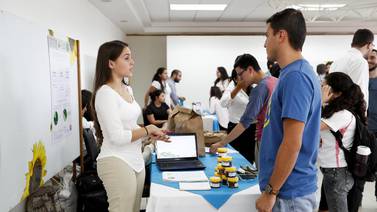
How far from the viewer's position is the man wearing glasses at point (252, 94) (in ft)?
7.81

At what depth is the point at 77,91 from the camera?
119 inches

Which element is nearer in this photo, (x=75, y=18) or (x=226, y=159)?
(x=226, y=159)

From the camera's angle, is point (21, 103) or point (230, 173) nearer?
point (230, 173)

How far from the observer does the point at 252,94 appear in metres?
2.40

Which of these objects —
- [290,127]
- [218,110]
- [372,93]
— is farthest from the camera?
[218,110]

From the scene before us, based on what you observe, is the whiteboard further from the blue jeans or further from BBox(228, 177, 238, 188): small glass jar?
the blue jeans

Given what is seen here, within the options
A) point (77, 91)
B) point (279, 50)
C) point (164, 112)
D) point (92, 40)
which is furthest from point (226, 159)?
point (92, 40)

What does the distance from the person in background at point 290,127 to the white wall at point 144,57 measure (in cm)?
725

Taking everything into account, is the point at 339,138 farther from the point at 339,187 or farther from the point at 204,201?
the point at 204,201

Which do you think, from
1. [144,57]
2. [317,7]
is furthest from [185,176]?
[144,57]

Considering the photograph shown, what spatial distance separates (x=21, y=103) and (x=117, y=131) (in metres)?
0.74

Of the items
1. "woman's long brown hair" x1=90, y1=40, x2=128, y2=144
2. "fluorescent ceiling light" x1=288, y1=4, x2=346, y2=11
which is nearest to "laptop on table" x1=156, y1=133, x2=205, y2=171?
"woman's long brown hair" x1=90, y1=40, x2=128, y2=144

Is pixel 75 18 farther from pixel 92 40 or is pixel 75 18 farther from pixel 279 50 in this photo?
pixel 279 50

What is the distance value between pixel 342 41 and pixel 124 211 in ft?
25.0
